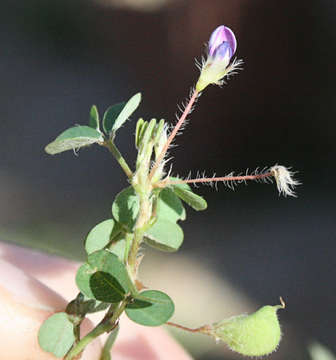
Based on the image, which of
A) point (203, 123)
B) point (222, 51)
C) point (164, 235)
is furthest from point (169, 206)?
point (203, 123)

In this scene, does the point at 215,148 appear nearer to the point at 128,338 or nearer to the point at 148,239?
the point at 128,338

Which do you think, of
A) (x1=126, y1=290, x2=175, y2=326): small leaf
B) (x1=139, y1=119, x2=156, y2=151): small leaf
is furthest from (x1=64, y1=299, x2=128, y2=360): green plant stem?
(x1=139, y1=119, x2=156, y2=151): small leaf

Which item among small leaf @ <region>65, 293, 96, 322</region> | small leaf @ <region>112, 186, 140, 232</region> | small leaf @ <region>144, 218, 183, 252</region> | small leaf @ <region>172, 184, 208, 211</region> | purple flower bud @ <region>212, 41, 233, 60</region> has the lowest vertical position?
small leaf @ <region>65, 293, 96, 322</region>

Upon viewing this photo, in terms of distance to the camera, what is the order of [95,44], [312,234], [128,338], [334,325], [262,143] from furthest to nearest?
[95,44] → [262,143] → [312,234] → [334,325] → [128,338]

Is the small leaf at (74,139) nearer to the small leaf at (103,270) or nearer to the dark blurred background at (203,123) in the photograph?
the small leaf at (103,270)

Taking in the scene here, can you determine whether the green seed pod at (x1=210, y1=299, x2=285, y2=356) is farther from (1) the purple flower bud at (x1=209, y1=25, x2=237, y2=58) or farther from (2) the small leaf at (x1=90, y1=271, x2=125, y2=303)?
(1) the purple flower bud at (x1=209, y1=25, x2=237, y2=58)

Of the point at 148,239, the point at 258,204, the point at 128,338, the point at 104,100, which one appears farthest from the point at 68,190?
the point at 148,239
